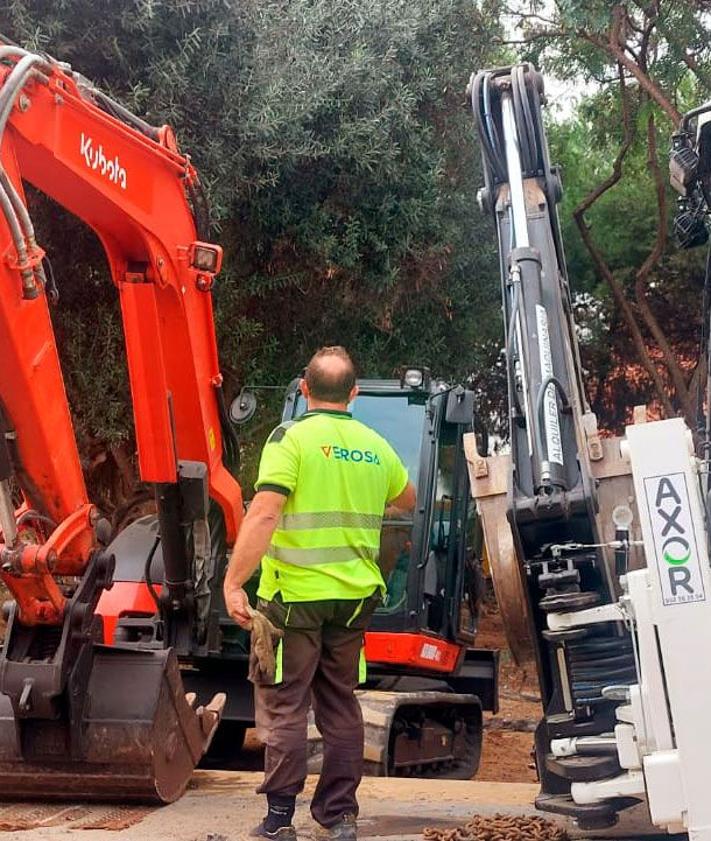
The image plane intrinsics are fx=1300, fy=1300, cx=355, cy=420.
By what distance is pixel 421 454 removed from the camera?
746 centimetres

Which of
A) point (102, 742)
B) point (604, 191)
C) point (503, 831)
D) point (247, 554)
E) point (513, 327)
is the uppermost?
point (604, 191)

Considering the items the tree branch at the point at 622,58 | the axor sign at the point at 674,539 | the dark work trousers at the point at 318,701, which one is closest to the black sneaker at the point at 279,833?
the dark work trousers at the point at 318,701

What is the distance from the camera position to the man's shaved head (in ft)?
15.8

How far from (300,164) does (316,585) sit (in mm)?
6174

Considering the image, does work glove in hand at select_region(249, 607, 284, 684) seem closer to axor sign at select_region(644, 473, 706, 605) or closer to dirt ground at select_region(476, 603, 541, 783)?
axor sign at select_region(644, 473, 706, 605)

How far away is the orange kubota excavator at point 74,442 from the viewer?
4.89 meters

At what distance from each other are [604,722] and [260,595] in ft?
4.25

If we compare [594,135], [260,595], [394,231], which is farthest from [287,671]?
[594,135]

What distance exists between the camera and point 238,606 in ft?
14.8

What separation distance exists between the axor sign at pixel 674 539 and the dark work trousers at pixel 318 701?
1.46 meters

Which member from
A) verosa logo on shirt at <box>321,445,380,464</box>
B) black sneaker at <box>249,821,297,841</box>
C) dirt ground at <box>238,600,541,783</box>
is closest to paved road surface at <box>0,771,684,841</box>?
black sneaker at <box>249,821,297,841</box>

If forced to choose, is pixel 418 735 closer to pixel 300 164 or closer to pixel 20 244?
pixel 20 244

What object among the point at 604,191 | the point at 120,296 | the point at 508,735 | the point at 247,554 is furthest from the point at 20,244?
the point at 604,191

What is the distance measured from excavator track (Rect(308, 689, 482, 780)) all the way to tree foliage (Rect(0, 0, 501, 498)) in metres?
3.96
